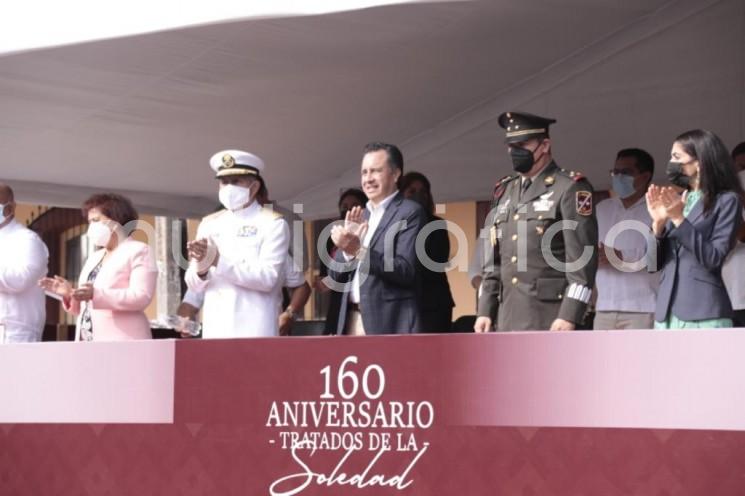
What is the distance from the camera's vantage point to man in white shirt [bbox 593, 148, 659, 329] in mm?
5336

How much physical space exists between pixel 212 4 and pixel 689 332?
2.72 m

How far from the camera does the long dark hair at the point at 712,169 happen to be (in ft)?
13.2

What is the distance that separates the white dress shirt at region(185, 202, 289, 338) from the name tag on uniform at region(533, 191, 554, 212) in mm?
1148

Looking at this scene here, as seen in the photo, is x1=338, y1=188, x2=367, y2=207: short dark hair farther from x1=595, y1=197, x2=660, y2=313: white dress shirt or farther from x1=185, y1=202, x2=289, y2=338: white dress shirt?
x1=595, y1=197, x2=660, y2=313: white dress shirt

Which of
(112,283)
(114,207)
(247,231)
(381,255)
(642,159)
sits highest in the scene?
(642,159)

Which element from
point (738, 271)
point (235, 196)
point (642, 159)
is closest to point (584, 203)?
point (642, 159)

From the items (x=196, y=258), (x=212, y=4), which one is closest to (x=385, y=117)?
(x=212, y=4)

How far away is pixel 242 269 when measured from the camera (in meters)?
4.93

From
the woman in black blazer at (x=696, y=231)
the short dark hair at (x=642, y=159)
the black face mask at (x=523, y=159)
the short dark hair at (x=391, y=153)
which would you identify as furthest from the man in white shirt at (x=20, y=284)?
the woman in black blazer at (x=696, y=231)

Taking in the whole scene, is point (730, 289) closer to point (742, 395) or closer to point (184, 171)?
point (742, 395)

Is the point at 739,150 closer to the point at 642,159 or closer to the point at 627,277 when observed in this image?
the point at 642,159

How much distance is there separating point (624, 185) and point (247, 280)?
1.80 metres

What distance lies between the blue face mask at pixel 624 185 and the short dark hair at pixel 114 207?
2215 millimetres

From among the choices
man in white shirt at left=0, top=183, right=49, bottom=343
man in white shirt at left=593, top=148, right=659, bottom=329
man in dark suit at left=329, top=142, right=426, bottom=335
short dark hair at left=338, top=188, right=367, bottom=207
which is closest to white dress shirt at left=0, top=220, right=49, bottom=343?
man in white shirt at left=0, top=183, right=49, bottom=343
